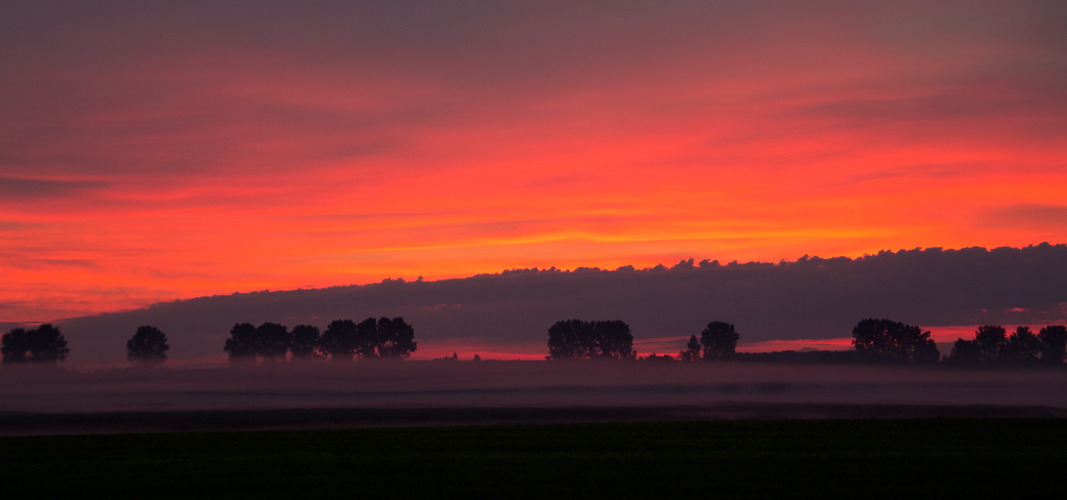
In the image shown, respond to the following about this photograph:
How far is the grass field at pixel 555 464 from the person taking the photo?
24.4m

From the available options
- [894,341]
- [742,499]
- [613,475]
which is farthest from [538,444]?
[894,341]

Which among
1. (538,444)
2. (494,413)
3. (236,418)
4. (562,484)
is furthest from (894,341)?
(562,484)

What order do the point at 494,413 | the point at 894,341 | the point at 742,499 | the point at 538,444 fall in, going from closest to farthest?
the point at 742,499
the point at 538,444
the point at 494,413
the point at 894,341

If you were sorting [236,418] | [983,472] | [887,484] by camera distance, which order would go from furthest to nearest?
[236,418]
[983,472]
[887,484]

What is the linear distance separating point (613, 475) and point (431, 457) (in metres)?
9.66

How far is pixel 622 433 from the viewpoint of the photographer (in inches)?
1791

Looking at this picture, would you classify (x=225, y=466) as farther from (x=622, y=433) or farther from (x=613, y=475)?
(x=622, y=433)

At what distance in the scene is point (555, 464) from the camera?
99.5 feet

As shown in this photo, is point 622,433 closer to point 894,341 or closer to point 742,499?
point 742,499

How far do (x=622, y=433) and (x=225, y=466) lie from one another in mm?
22689

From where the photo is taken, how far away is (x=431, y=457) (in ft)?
109

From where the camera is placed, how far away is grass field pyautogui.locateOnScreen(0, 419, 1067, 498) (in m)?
24.4

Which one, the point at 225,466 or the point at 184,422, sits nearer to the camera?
the point at 225,466

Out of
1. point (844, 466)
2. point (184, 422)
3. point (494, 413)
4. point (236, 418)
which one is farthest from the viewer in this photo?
point (494, 413)
